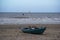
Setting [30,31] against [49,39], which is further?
[30,31]

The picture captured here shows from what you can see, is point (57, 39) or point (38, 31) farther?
point (38, 31)

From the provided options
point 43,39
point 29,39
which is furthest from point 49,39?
point 29,39

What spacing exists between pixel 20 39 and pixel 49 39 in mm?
2137

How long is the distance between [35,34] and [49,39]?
3165mm

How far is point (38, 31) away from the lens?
1767cm

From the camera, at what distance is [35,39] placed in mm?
14500

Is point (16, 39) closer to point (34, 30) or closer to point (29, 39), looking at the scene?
point (29, 39)

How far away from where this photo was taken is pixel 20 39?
14.4m

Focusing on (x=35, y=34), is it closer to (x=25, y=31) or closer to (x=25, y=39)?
(x=25, y=31)

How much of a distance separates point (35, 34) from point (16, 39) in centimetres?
362

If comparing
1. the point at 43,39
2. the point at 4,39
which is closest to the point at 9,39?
the point at 4,39

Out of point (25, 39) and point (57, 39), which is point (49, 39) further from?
point (25, 39)

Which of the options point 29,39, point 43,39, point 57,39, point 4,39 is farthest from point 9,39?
point 57,39

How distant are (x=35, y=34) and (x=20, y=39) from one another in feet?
11.2
